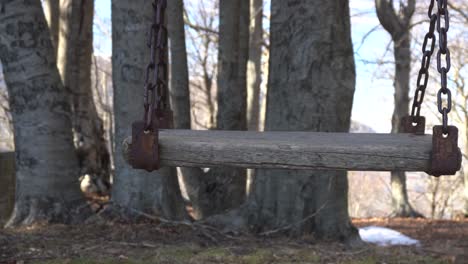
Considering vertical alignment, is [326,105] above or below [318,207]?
above

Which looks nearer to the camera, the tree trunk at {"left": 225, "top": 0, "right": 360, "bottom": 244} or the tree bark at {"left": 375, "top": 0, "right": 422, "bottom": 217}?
the tree trunk at {"left": 225, "top": 0, "right": 360, "bottom": 244}

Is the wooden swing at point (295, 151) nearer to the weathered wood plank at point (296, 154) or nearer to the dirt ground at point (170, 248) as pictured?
the weathered wood plank at point (296, 154)

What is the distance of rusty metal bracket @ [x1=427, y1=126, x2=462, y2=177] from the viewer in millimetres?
2357

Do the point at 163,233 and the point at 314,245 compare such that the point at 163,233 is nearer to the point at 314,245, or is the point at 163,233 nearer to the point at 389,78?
the point at 314,245

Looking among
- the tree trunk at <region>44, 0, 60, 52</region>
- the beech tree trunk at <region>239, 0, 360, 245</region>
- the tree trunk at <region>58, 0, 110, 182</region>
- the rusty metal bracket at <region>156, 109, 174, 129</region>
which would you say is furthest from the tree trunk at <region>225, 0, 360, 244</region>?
the tree trunk at <region>44, 0, 60, 52</region>

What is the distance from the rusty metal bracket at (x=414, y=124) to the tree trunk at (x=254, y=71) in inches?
377

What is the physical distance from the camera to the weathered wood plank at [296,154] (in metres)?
2.37

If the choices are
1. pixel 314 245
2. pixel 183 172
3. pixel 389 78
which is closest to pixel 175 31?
pixel 183 172

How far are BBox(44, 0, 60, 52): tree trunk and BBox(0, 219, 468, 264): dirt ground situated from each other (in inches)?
209

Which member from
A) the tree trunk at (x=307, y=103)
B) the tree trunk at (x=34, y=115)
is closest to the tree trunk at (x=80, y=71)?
the tree trunk at (x=34, y=115)

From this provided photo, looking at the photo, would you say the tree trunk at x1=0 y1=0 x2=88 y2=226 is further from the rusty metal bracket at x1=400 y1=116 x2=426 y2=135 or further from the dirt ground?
the rusty metal bracket at x1=400 y1=116 x2=426 y2=135

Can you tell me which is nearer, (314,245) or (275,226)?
(314,245)

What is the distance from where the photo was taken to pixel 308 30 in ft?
16.7

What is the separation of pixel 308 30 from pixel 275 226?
1872 mm
